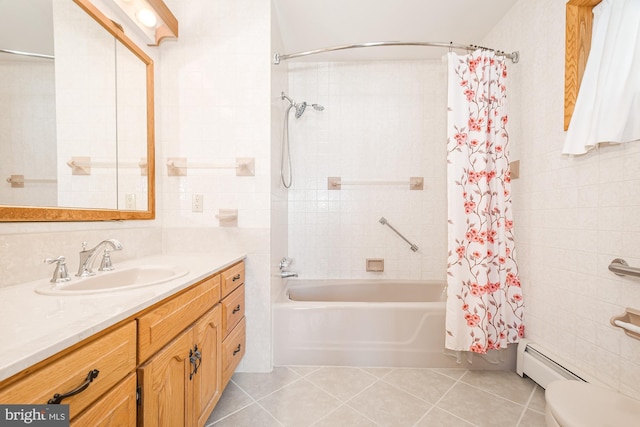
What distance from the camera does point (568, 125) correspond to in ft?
4.94

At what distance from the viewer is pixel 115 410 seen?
72cm

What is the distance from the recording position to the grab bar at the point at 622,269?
3.81ft

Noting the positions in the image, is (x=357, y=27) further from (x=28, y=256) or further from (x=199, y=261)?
(x=28, y=256)

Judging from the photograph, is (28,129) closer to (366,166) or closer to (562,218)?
(366,166)

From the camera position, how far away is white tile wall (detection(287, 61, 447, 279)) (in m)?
2.65

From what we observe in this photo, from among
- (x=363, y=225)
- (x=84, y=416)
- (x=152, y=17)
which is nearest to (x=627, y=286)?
(x=363, y=225)

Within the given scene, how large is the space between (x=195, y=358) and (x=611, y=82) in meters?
2.15

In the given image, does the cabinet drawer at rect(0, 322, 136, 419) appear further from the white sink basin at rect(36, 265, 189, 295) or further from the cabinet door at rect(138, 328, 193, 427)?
the white sink basin at rect(36, 265, 189, 295)

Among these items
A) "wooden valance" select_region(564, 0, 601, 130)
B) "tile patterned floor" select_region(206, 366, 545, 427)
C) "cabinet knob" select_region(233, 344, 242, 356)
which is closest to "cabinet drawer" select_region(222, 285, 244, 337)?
"cabinet knob" select_region(233, 344, 242, 356)

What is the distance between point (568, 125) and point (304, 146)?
1897 millimetres

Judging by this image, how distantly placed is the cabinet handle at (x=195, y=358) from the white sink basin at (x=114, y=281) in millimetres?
311

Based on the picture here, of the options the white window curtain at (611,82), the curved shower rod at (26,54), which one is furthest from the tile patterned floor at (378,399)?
the curved shower rod at (26,54)

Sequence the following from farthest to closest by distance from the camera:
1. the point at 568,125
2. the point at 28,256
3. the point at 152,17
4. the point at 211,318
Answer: the point at 152,17, the point at 568,125, the point at 211,318, the point at 28,256

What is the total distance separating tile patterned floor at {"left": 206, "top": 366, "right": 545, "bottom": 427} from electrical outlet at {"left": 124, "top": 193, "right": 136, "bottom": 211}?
3.95 feet
